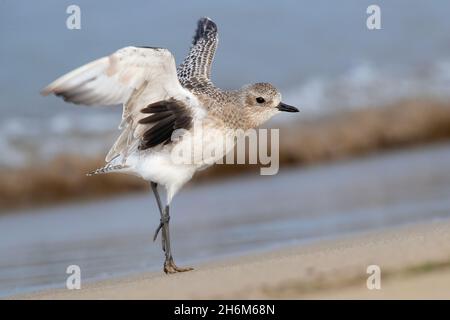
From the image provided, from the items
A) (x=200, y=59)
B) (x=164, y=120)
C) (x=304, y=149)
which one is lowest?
(x=164, y=120)

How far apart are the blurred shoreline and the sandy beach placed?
17.3 ft

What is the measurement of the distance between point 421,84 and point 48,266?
7.92 metres

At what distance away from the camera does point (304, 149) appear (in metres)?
13.9

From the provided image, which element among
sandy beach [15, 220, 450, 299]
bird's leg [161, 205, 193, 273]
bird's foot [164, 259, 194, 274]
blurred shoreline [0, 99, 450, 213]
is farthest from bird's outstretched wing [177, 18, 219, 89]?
blurred shoreline [0, 99, 450, 213]

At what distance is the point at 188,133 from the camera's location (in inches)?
329

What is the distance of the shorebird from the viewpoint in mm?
7973

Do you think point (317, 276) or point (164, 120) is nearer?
point (317, 276)

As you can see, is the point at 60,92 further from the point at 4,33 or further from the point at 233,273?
the point at 4,33

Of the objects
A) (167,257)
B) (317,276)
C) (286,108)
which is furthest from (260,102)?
(317,276)

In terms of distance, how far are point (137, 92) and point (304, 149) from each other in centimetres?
589

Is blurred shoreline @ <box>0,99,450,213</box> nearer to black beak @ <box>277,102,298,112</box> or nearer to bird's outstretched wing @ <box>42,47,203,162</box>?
black beak @ <box>277,102,298,112</box>

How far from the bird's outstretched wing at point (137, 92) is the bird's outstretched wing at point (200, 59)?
584 mm

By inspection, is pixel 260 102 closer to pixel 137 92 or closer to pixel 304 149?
pixel 137 92
